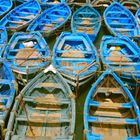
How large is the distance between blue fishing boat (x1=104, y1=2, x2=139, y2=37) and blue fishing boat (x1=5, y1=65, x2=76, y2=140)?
4.76 meters

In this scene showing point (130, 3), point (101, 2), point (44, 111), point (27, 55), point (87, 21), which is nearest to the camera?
point (44, 111)

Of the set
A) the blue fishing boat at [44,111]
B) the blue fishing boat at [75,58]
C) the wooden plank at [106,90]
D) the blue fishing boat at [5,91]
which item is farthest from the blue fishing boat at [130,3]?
the blue fishing boat at [5,91]

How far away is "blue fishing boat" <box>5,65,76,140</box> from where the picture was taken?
25.8ft

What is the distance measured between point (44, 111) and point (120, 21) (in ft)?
24.4

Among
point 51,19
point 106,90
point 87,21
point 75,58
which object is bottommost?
point 106,90

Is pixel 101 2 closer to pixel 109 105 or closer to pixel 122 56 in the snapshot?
pixel 122 56

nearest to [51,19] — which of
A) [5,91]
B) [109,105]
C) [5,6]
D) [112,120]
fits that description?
[5,6]

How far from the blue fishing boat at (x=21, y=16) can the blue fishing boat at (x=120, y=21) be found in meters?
3.84

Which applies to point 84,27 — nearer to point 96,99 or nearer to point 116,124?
point 96,99

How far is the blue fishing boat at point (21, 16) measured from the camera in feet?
43.2

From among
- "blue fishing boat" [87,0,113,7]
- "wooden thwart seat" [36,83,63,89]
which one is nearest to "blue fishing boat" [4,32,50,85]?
"wooden thwart seat" [36,83,63,89]

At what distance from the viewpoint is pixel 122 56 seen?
10.9m

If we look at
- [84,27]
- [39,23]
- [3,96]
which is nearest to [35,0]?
[39,23]

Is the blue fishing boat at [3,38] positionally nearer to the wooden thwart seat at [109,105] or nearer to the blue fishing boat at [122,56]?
the blue fishing boat at [122,56]
